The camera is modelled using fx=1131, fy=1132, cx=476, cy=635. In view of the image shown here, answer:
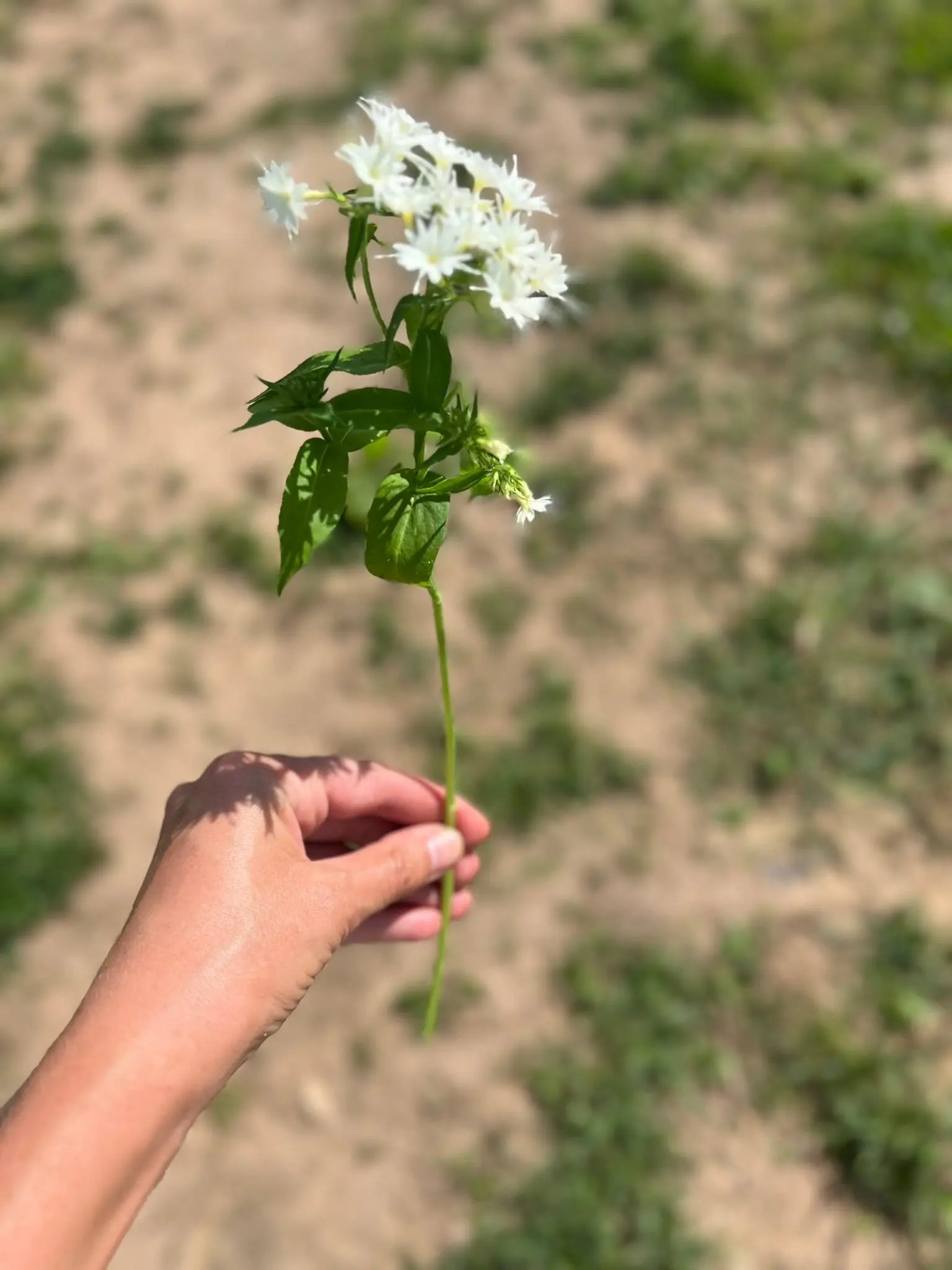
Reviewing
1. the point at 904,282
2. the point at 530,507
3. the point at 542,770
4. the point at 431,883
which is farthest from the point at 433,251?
the point at 904,282

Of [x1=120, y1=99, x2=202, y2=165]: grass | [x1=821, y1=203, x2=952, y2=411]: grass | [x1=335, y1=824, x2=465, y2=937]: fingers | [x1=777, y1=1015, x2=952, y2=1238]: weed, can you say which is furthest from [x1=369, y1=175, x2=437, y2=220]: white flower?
[x1=120, y1=99, x2=202, y2=165]: grass

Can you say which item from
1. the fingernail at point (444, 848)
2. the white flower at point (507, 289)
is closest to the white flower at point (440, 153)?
the white flower at point (507, 289)

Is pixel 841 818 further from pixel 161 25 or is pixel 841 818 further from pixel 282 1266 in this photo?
pixel 161 25

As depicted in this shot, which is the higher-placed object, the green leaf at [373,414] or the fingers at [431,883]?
the fingers at [431,883]

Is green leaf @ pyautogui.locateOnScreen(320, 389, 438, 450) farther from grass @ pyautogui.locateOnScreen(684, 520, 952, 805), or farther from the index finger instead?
grass @ pyautogui.locateOnScreen(684, 520, 952, 805)

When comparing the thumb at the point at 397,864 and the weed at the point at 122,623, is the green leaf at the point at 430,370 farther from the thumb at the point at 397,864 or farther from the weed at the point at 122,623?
the weed at the point at 122,623

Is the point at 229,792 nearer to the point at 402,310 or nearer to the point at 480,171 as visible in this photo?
the point at 402,310

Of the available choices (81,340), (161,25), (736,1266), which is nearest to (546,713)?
(736,1266)
